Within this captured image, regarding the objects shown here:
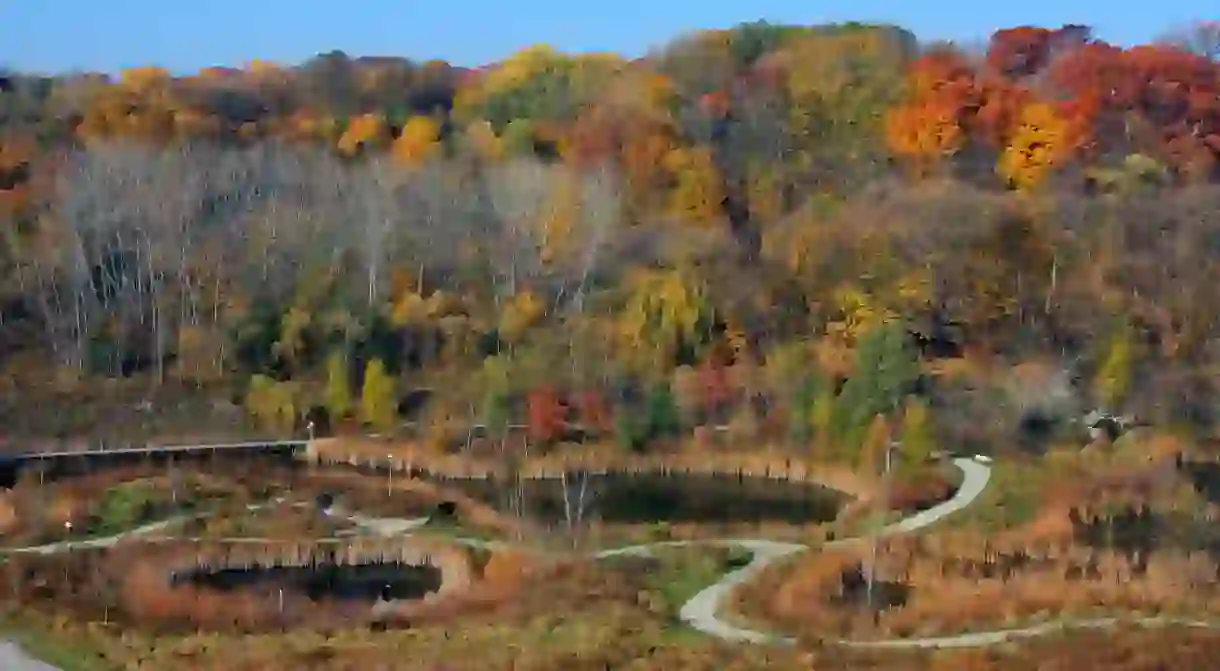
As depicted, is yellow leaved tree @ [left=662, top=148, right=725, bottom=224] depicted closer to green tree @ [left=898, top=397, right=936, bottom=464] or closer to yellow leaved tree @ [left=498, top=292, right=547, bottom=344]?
yellow leaved tree @ [left=498, top=292, right=547, bottom=344]

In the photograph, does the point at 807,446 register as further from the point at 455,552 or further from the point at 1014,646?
the point at 1014,646

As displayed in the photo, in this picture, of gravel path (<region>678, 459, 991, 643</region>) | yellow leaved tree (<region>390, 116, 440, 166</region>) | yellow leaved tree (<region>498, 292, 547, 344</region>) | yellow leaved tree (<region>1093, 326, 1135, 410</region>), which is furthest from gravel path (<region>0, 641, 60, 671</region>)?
yellow leaved tree (<region>390, 116, 440, 166</region>)

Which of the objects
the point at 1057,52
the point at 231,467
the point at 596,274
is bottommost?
the point at 231,467

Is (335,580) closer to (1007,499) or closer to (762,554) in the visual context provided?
(762,554)

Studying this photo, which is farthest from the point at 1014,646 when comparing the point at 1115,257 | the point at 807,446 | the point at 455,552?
the point at 1115,257

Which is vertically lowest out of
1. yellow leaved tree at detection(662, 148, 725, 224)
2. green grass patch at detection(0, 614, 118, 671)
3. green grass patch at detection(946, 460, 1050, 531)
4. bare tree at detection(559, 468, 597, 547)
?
green grass patch at detection(0, 614, 118, 671)

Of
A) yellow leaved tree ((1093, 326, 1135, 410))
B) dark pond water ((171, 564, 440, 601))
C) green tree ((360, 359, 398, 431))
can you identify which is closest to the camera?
dark pond water ((171, 564, 440, 601))

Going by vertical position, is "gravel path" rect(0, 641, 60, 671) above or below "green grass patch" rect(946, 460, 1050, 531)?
below
